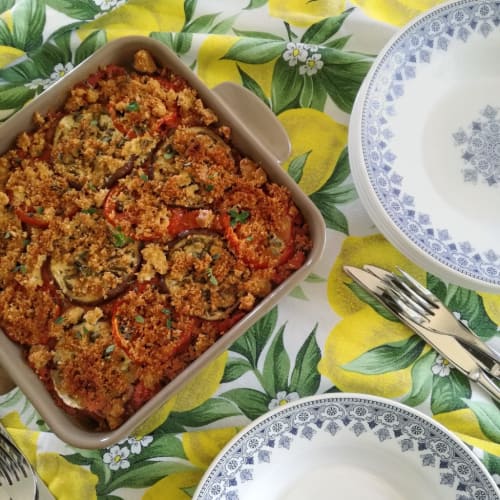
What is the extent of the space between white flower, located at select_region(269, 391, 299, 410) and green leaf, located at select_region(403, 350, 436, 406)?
0.74 feet

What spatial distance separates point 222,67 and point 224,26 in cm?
10

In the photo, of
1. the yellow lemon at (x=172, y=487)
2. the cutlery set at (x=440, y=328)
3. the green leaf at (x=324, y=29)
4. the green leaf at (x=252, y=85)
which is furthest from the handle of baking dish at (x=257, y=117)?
the yellow lemon at (x=172, y=487)

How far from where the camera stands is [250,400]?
1670 mm

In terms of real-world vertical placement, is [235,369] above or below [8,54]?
below

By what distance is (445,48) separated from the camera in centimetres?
170

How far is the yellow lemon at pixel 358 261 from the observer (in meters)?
1.71

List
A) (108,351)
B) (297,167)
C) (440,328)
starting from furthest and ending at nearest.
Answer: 1. (297,167)
2. (440,328)
3. (108,351)

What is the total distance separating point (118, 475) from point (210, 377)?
0.87 feet

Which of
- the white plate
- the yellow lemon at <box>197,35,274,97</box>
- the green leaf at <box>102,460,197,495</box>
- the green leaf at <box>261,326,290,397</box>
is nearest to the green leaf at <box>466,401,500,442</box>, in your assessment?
the white plate

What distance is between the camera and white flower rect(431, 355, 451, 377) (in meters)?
1.68

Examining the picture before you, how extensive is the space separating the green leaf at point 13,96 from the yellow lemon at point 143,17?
0.21 m

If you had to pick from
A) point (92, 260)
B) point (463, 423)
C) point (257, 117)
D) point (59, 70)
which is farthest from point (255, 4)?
point (463, 423)

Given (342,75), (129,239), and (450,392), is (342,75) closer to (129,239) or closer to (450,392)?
(129,239)

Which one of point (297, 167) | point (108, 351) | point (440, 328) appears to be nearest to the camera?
point (108, 351)
